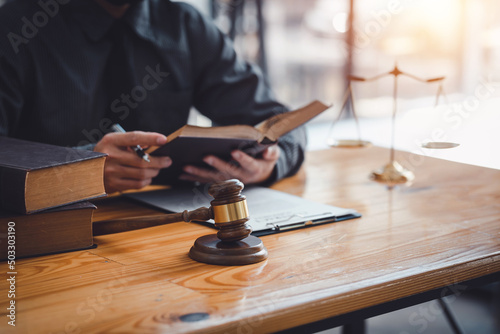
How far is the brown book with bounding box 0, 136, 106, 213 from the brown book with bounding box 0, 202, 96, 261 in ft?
0.05

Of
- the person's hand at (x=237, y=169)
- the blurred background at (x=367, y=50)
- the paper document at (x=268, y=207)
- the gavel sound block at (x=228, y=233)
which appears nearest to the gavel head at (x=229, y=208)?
the gavel sound block at (x=228, y=233)

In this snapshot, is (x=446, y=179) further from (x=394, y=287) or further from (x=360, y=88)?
(x=360, y=88)

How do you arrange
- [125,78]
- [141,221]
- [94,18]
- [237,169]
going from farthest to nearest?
[125,78], [94,18], [237,169], [141,221]

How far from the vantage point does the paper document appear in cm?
104

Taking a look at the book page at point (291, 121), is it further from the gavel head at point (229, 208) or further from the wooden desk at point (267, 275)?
the gavel head at point (229, 208)

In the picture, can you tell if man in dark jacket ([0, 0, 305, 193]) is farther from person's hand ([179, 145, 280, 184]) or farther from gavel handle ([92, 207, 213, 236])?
gavel handle ([92, 207, 213, 236])

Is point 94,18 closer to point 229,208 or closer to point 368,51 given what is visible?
point 229,208

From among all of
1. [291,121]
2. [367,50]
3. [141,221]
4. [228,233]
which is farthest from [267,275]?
[367,50]

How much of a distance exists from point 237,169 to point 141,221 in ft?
1.35

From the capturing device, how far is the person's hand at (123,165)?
114 centimetres

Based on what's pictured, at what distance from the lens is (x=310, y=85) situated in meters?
6.46

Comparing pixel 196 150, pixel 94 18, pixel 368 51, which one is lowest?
pixel 368 51

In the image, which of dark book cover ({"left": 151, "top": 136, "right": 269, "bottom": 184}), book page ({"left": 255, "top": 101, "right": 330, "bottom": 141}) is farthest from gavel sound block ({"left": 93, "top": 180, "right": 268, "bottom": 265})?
book page ({"left": 255, "top": 101, "right": 330, "bottom": 141})

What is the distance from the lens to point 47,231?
88cm
